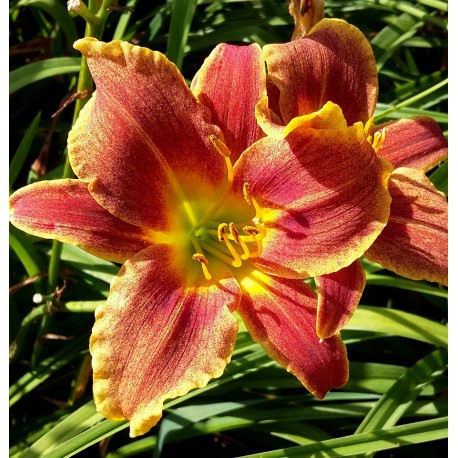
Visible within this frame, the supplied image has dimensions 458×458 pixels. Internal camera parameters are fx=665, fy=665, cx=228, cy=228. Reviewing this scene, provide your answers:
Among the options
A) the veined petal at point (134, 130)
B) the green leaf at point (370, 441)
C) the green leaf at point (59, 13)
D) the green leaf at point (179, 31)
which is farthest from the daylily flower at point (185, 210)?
the green leaf at point (59, 13)

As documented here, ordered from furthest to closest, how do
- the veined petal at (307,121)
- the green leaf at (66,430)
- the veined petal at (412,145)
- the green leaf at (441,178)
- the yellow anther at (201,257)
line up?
the green leaf at (441,178) → the green leaf at (66,430) → the veined petal at (412,145) → the yellow anther at (201,257) → the veined petal at (307,121)

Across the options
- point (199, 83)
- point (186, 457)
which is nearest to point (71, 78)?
point (199, 83)

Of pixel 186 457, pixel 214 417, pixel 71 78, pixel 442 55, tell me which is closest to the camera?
pixel 214 417

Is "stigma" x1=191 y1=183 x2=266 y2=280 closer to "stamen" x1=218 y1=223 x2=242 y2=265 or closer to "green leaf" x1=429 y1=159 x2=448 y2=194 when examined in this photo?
"stamen" x1=218 y1=223 x2=242 y2=265

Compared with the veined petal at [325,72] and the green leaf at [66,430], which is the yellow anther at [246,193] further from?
the green leaf at [66,430]

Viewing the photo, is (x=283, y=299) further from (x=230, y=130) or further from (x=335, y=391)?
(x=335, y=391)

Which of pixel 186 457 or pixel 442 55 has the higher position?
pixel 442 55

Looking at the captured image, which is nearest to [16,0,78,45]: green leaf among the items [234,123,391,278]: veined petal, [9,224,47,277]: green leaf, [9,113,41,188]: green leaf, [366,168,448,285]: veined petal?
[9,113,41,188]: green leaf
